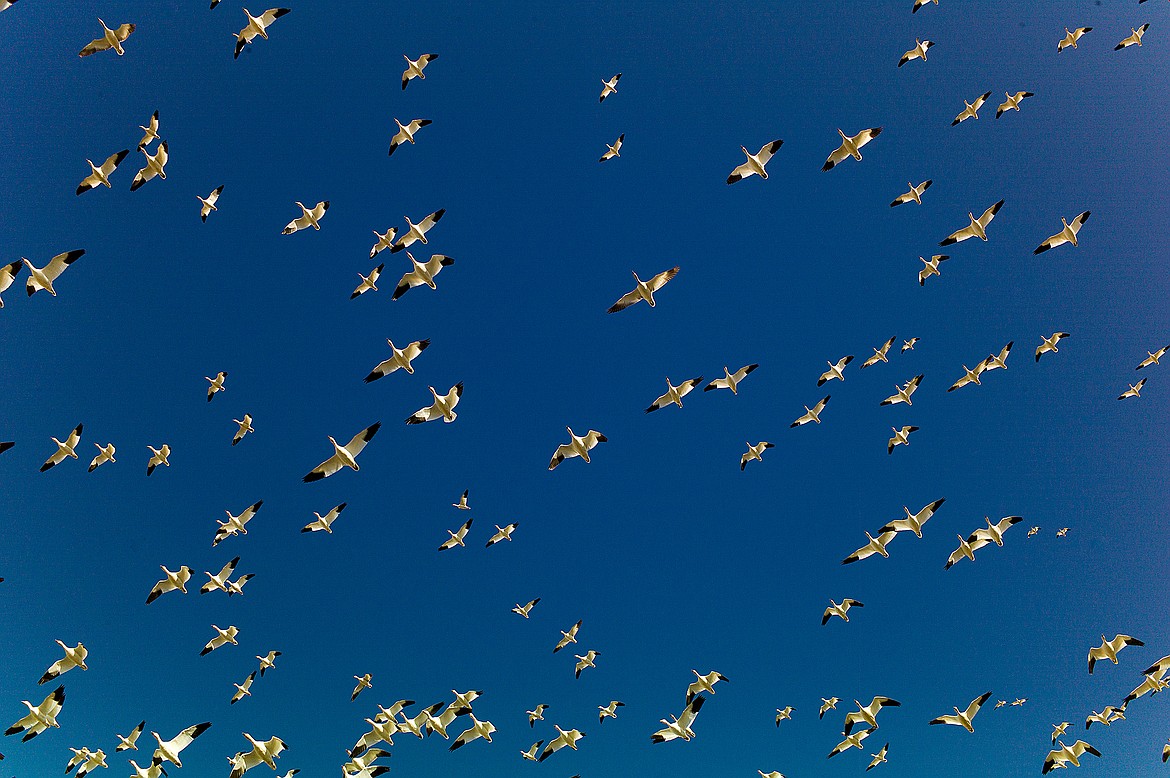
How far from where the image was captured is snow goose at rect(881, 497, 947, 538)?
117 ft

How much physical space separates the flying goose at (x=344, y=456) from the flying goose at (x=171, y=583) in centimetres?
1067

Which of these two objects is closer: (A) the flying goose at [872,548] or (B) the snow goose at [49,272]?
(B) the snow goose at [49,272]

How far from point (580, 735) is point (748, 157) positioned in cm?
3323

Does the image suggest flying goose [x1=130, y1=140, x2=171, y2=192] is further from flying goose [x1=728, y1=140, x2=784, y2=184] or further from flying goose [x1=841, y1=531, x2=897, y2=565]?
flying goose [x1=841, y1=531, x2=897, y2=565]

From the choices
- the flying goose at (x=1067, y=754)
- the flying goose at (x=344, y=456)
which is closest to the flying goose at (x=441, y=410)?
the flying goose at (x=344, y=456)

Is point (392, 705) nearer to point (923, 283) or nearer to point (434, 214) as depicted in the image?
point (434, 214)

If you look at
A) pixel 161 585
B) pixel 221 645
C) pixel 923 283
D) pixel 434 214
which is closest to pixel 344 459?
pixel 434 214

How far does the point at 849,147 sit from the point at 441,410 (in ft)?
68.5

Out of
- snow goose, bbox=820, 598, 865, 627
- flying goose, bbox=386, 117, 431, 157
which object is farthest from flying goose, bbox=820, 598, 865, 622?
flying goose, bbox=386, 117, 431, 157

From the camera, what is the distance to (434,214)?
102ft

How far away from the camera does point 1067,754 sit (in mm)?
37156

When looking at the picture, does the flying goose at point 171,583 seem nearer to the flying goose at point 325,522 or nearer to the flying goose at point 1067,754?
the flying goose at point 325,522

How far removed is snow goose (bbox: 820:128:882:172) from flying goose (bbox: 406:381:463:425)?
18717mm

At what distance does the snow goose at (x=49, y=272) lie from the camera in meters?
27.5
